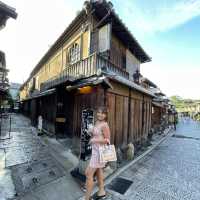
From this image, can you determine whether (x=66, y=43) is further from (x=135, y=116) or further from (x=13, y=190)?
(x=13, y=190)

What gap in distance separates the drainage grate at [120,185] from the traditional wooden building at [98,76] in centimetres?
186

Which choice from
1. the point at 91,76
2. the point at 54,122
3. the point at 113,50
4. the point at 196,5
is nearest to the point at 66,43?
the point at 113,50

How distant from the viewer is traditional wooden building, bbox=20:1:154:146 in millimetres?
6113

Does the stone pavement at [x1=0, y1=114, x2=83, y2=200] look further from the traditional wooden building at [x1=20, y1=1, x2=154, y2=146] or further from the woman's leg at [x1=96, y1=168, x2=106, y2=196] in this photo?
the traditional wooden building at [x1=20, y1=1, x2=154, y2=146]

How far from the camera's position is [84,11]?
650cm

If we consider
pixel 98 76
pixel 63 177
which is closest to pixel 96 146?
pixel 63 177

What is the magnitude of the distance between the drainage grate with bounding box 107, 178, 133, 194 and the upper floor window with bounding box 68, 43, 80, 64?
5.80 meters

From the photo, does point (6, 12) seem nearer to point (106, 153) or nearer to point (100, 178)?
point (106, 153)

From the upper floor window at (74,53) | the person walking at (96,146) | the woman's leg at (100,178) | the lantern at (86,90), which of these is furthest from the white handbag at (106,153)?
the upper floor window at (74,53)

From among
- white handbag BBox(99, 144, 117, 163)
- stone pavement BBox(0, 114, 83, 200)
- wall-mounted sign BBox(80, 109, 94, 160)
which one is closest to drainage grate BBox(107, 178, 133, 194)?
stone pavement BBox(0, 114, 83, 200)

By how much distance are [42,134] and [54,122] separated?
1.57 metres

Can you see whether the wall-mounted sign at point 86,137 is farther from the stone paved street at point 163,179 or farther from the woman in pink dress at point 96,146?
the stone paved street at point 163,179

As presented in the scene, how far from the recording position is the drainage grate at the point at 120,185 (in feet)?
14.0

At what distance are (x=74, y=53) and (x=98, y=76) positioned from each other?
11.1 feet
